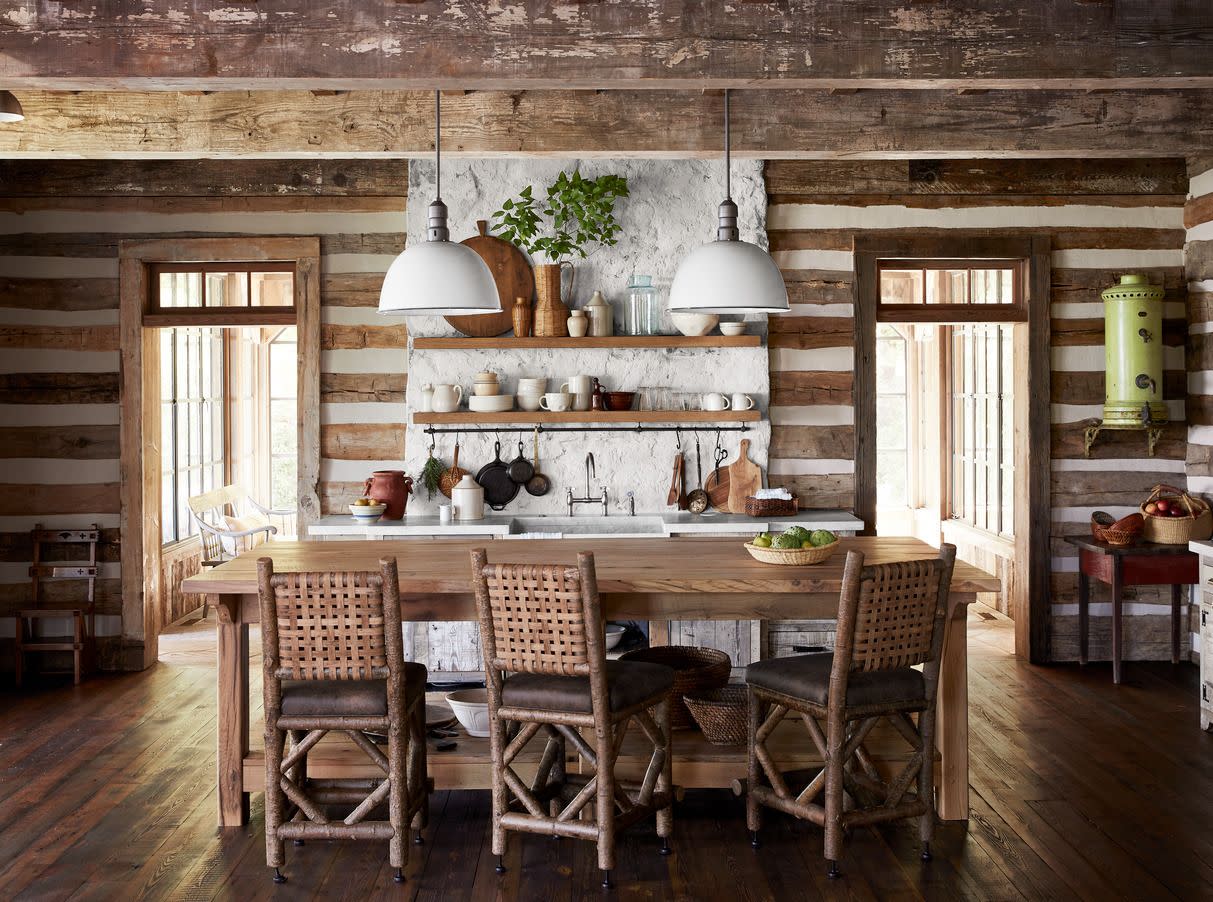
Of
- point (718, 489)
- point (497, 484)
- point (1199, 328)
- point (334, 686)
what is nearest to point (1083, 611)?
point (1199, 328)

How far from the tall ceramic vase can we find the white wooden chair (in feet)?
7.60

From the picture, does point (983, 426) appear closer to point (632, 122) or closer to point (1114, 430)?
point (1114, 430)

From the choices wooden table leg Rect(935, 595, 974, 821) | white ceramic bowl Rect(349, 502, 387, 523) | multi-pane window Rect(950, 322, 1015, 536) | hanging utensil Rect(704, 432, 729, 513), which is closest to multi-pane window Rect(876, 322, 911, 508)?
multi-pane window Rect(950, 322, 1015, 536)

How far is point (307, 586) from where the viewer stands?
3576mm

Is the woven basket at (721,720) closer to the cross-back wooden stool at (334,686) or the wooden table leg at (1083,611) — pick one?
the cross-back wooden stool at (334,686)

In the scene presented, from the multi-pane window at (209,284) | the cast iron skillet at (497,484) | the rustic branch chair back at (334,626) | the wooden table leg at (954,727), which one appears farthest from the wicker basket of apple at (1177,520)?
the multi-pane window at (209,284)

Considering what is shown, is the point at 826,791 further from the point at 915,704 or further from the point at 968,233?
the point at 968,233

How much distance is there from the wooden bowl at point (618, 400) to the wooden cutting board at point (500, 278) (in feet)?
2.40

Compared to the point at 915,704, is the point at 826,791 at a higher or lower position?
lower

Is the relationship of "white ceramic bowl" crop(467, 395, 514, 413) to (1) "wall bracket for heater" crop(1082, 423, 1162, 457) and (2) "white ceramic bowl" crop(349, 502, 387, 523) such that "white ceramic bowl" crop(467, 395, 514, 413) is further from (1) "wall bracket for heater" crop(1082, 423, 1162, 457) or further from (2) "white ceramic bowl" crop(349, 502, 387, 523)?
(1) "wall bracket for heater" crop(1082, 423, 1162, 457)

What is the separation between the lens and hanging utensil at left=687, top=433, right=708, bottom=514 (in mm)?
6555

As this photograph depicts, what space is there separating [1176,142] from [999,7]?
2046 mm

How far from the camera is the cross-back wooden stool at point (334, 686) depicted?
3.59 meters


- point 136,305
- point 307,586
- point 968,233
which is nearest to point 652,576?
point 307,586
